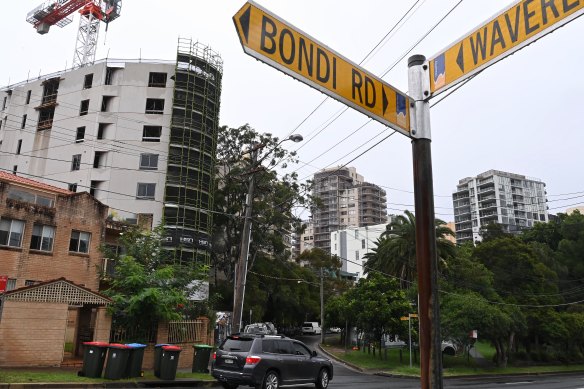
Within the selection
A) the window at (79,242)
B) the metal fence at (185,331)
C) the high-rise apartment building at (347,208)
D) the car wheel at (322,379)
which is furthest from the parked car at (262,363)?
the high-rise apartment building at (347,208)

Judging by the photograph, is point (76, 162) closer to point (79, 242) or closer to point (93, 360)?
point (79, 242)

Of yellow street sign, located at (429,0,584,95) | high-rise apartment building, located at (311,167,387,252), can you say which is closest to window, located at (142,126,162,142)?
yellow street sign, located at (429,0,584,95)

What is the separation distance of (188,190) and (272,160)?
31.3 ft

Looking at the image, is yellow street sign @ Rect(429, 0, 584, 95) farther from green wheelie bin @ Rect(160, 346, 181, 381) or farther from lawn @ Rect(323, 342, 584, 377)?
lawn @ Rect(323, 342, 584, 377)

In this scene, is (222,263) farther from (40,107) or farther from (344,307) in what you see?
(40,107)

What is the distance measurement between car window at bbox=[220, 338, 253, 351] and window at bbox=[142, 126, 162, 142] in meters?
38.9

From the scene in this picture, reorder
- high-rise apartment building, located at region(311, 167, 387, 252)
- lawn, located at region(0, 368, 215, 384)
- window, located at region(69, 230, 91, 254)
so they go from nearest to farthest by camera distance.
A: 1. lawn, located at region(0, 368, 215, 384)
2. window, located at region(69, 230, 91, 254)
3. high-rise apartment building, located at region(311, 167, 387, 252)

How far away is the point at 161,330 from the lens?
2183cm

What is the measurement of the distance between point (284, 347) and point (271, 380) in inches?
51.4

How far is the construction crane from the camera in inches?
2400

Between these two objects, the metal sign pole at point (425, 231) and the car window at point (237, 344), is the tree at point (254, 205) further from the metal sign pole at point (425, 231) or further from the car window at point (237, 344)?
the metal sign pole at point (425, 231)

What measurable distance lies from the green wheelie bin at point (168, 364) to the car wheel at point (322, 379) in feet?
17.3

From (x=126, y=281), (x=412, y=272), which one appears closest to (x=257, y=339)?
(x=126, y=281)

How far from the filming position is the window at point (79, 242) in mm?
30016
